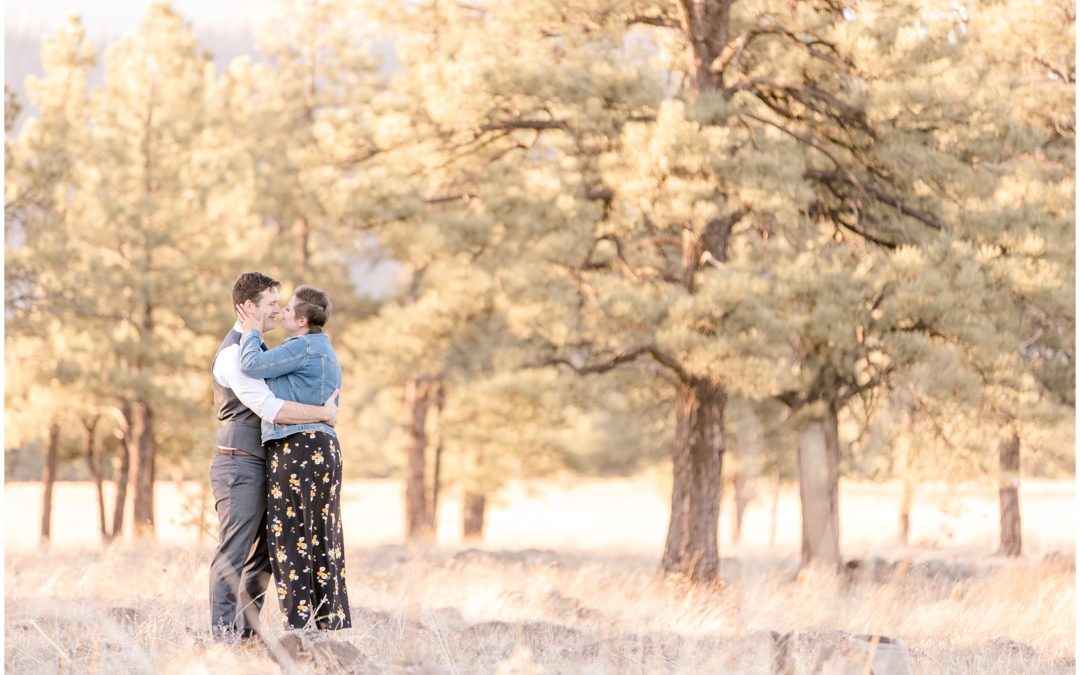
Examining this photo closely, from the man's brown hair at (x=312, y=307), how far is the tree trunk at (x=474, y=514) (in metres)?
19.0

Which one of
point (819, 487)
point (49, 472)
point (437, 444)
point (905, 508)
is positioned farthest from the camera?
point (49, 472)

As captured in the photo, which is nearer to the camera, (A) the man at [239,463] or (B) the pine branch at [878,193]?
(A) the man at [239,463]

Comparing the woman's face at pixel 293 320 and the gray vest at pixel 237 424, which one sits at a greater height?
the woman's face at pixel 293 320

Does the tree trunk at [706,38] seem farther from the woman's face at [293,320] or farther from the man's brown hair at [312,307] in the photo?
the woman's face at [293,320]

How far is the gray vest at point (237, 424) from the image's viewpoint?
5.96m

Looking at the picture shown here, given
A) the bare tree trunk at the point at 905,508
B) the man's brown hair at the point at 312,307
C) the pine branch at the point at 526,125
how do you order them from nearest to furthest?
the man's brown hair at the point at 312,307 < the pine branch at the point at 526,125 < the bare tree trunk at the point at 905,508

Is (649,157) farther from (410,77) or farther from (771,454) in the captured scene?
(771,454)

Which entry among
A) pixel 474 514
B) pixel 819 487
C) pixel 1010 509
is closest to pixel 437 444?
pixel 474 514

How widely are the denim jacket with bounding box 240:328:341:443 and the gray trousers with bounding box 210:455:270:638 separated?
23cm

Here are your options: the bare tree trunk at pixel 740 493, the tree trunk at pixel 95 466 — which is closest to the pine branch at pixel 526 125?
the tree trunk at pixel 95 466

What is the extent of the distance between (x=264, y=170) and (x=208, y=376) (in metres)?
3.94

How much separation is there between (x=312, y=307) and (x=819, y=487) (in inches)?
384

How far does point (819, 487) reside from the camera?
14414 millimetres

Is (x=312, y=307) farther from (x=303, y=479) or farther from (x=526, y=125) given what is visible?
(x=526, y=125)
